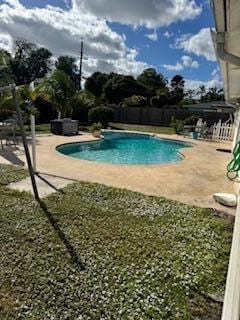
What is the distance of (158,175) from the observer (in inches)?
320

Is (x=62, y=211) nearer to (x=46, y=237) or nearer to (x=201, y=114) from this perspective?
(x=46, y=237)

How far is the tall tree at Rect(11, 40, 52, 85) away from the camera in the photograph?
4253 centimetres

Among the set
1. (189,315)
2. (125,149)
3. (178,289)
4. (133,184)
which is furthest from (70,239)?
(125,149)

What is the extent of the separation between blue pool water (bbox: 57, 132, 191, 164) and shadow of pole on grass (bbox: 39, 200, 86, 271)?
666 cm

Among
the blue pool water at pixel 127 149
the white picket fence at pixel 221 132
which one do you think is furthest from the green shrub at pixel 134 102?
the white picket fence at pixel 221 132

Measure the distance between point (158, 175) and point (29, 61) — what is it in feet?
136

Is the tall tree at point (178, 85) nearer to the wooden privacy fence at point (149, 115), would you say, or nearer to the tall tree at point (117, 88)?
the tall tree at point (117, 88)

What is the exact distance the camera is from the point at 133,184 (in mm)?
7145

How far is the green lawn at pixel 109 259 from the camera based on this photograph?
2893 mm

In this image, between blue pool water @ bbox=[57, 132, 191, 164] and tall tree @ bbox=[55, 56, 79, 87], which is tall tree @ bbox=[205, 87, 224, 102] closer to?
tall tree @ bbox=[55, 56, 79, 87]

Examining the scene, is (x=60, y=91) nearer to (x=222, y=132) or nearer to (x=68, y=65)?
(x=222, y=132)

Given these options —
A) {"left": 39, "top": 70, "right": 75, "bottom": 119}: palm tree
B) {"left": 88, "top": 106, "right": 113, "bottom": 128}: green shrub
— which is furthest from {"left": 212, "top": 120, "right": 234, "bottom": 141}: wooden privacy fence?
{"left": 39, "top": 70, "right": 75, "bottom": 119}: palm tree

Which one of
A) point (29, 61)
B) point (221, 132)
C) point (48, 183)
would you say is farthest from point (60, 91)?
point (29, 61)

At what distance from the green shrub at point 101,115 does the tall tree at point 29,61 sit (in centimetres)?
2441
